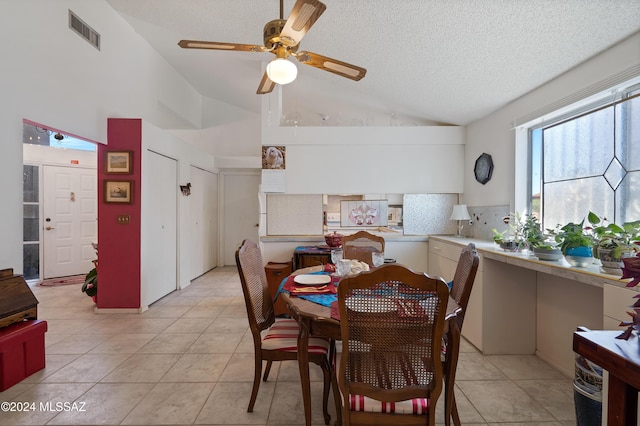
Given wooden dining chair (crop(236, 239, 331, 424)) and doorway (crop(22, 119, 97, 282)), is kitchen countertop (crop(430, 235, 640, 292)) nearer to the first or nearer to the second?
wooden dining chair (crop(236, 239, 331, 424))

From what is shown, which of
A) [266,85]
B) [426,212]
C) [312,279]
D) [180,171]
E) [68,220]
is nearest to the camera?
[312,279]

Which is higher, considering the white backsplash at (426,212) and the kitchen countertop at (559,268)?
the white backsplash at (426,212)

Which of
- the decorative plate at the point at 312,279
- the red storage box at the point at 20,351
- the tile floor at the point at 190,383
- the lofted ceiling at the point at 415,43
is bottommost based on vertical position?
the tile floor at the point at 190,383

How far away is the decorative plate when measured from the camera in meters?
1.92

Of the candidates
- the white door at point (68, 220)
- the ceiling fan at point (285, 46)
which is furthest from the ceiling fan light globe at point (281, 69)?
the white door at point (68, 220)

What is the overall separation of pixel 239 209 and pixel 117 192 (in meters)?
3.01

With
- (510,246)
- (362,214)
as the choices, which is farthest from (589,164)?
(362,214)

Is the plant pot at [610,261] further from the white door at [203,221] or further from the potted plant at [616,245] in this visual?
the white door at [203,221]

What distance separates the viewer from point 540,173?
2.88 metres

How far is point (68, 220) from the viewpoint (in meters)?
5.40

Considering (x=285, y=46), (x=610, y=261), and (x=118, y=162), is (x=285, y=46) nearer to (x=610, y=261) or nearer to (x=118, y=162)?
(x=610, y=261)

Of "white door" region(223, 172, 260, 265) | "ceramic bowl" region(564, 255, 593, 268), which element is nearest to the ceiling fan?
"ceramic bowl" region(564, 255, 593, 268)

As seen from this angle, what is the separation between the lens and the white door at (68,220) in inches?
204

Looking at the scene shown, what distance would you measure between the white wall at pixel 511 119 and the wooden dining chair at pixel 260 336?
265 centimetres
